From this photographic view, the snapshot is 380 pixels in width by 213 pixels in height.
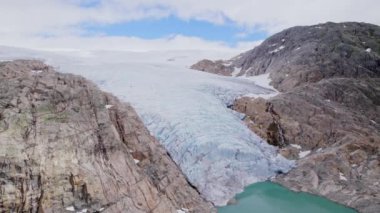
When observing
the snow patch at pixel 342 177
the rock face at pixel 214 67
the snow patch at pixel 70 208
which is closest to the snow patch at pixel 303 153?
the snow patch at pixel 342 177

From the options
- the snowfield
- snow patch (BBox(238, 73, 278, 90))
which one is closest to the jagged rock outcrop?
the snowfield

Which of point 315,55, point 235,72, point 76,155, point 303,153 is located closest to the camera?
point 76,155

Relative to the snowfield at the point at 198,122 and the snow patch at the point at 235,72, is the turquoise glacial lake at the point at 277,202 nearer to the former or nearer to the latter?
the snowfield at the point at 198,122

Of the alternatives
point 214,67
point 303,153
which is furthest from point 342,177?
point 214,67

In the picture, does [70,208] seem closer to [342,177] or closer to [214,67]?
[342,177]

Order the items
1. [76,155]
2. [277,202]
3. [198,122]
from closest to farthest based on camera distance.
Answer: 1. [76,155]
2. [277,202]
3. [198,122]

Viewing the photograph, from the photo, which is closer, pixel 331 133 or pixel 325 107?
pixel 331 133

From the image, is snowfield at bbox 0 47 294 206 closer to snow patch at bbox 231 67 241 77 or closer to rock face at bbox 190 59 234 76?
snow patch at bbox 231 67 241 77
